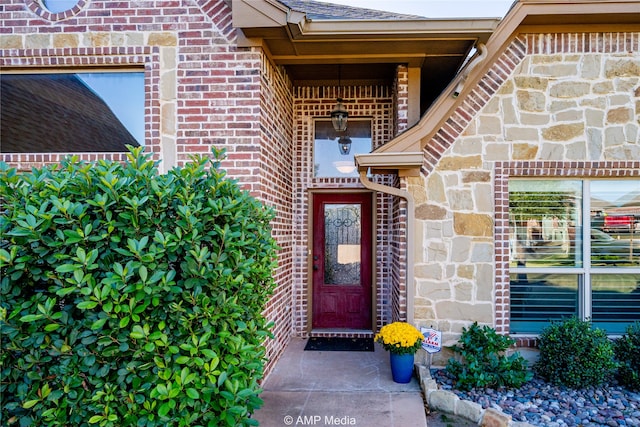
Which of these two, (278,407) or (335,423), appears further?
(278,407)

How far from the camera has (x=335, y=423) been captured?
3.34 meters

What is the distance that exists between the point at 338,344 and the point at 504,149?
3375 millimetres

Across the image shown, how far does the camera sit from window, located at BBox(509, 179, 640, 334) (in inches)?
177

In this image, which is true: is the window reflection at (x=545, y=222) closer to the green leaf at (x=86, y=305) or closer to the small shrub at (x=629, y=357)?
the small shrub at (x=629, y=357)

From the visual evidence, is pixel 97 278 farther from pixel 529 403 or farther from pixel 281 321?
pixel 529 403

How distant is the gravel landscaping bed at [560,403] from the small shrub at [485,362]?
10 centimetres

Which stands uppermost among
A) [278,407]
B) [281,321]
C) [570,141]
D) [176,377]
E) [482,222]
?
[570,141]

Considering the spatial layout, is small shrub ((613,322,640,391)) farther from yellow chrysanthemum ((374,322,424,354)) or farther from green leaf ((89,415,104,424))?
green leaf ((89,415,104,424))

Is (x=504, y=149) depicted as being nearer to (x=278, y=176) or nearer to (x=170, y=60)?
(x=278, y=176)

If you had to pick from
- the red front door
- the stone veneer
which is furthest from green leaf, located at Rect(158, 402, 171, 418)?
the red front door

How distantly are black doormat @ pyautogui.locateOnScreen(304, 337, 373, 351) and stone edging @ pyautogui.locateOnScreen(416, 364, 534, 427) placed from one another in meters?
1.42

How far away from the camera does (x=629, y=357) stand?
13.3 feet

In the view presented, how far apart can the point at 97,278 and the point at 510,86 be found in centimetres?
459

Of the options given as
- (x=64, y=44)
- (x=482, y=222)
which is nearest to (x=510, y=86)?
(x=482, y=222)
